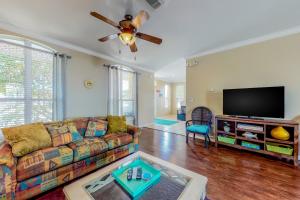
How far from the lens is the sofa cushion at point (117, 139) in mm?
2324

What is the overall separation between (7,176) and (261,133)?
4058 millimetres

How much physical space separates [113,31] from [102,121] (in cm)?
197

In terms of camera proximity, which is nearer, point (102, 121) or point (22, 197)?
point (22, 197)

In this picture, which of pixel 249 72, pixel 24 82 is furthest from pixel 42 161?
pixel 249 72

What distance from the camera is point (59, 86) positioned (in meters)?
3.09

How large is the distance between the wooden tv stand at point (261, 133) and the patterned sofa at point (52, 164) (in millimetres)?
2479

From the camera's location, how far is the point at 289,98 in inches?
106

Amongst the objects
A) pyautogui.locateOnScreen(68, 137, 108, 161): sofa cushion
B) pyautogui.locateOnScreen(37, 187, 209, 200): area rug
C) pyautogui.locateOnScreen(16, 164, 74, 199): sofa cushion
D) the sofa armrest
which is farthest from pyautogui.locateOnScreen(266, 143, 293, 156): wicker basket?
the sofa armrest

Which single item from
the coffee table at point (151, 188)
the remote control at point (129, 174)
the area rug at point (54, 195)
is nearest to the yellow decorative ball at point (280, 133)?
the area rug at point (54, 195)

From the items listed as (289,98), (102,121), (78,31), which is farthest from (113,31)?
(289,98)

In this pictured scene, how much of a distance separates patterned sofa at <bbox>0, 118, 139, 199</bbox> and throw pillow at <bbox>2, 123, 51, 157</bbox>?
6 cm

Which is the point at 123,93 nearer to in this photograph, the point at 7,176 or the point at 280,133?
the point at 7,176

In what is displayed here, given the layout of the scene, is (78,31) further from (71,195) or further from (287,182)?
(287,182)

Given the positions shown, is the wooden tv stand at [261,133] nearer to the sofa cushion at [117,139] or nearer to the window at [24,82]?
the sofa cushion at [117,139]
